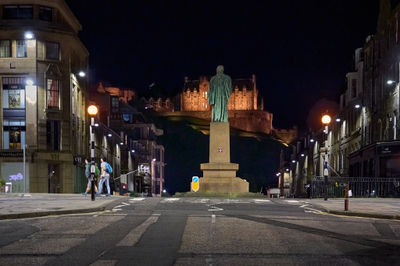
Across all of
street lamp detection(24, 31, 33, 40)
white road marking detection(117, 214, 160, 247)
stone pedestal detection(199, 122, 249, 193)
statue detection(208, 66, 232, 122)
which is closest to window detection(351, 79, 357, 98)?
statue detection(208, 66, 232, 122)

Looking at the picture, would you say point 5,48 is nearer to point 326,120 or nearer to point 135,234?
point 326,120

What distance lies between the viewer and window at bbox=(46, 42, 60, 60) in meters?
48.5

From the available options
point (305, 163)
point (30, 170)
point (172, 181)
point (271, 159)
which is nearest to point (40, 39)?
point (30, 170)

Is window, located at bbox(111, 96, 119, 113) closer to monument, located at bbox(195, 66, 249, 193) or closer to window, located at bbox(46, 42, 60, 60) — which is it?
window, located at bbox(46, 42, 60, 60)

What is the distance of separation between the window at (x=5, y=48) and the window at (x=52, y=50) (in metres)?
3.37

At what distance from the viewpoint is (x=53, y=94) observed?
4819 cm

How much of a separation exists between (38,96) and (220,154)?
2118 cm

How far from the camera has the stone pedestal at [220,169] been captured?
3291cm

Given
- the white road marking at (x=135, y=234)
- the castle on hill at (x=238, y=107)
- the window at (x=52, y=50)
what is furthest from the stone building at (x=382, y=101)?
the castle on hill at (x=238, y=107)

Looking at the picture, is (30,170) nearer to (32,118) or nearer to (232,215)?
(32,118)

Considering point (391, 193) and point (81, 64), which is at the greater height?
point (81, 64)

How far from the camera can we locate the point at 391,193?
35.0 meters

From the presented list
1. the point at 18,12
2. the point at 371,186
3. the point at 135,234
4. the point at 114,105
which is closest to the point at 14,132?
the point at 18,12

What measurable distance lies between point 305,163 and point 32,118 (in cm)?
4886
